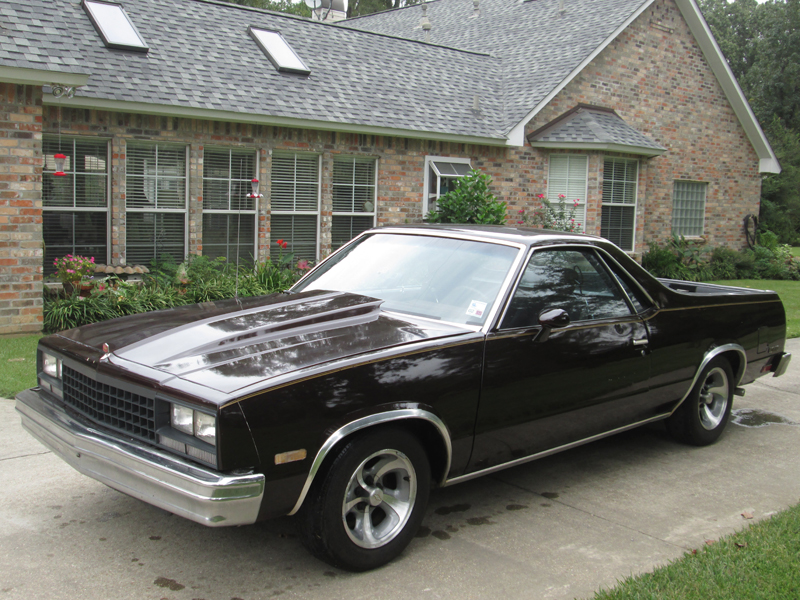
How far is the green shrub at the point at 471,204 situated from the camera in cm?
1261

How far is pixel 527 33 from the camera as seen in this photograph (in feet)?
58.4

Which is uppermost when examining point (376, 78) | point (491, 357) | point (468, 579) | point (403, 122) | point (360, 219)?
point (376, 78)

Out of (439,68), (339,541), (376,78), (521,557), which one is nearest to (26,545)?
(339,541)

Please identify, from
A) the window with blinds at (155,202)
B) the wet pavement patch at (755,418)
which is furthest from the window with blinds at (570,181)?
the wet pavement patch at (755,418)

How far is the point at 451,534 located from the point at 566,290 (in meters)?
1.64

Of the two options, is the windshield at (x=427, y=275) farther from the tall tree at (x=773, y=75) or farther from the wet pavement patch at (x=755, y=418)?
the tall tree at (x=773, y=75)

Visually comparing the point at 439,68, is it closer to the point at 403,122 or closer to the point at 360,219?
the point at 403,122

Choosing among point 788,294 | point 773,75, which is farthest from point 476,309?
point 773,75

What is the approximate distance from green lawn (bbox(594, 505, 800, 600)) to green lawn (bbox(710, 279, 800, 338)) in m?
7.29

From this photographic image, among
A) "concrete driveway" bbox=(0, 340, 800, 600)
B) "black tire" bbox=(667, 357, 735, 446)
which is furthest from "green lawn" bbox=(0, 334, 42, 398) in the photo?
"black tire" bbox=(667, 357, 735, 446)

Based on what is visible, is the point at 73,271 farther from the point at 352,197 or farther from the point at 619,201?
the point at 619,201

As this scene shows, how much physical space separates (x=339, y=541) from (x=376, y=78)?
1133 cm

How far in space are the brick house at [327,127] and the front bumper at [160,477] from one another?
5981 millimetres

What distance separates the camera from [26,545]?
375 centimetres
